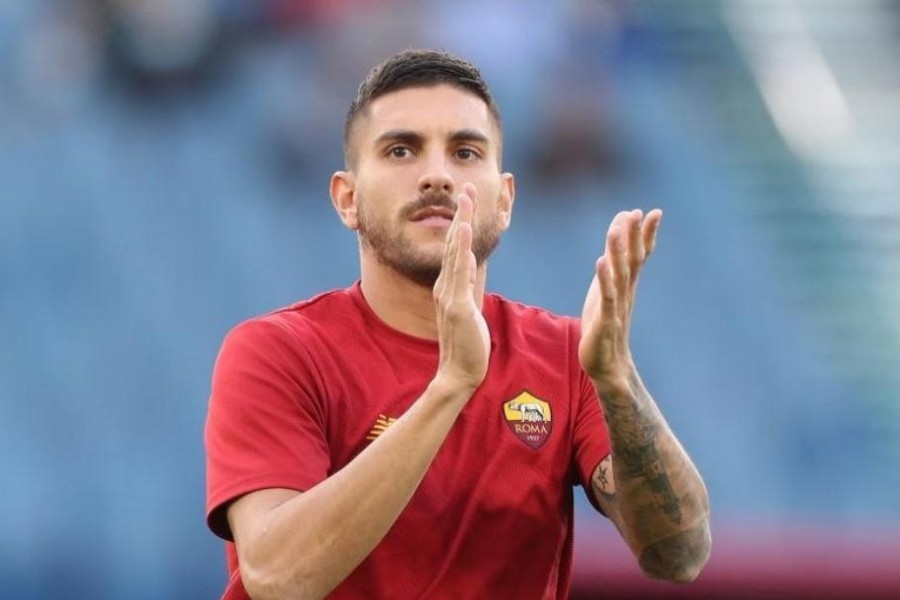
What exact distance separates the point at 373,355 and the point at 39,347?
3.39m

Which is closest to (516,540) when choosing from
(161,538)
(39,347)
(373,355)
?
(373,355)

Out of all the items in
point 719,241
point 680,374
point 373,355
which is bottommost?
point 373,355

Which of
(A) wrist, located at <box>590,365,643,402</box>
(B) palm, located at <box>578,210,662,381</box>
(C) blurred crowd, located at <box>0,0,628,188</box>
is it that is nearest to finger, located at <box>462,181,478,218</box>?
(B) palm, located at <box>578,210,662,381</box>

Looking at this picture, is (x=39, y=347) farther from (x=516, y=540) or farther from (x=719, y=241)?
(x=516, y=540)

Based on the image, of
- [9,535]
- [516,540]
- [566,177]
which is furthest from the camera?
[566,177]

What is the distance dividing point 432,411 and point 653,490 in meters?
0.47

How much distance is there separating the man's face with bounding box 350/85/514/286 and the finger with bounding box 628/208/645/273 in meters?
0.42

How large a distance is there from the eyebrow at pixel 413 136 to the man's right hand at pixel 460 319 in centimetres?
44

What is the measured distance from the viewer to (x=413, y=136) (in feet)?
9.34

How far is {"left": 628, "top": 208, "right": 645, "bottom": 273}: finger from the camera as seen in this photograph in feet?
7.93

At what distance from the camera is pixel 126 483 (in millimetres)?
5773

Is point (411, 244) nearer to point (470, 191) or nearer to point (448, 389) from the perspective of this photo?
point (470, 191)

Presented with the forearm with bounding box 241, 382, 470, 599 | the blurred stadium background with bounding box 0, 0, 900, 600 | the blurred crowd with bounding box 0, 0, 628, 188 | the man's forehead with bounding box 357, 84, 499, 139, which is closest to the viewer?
the forearm with bounding box 241, 382, 470, 599

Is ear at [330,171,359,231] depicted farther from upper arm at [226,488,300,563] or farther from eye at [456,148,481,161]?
upper arm at [226,488,300,563]
